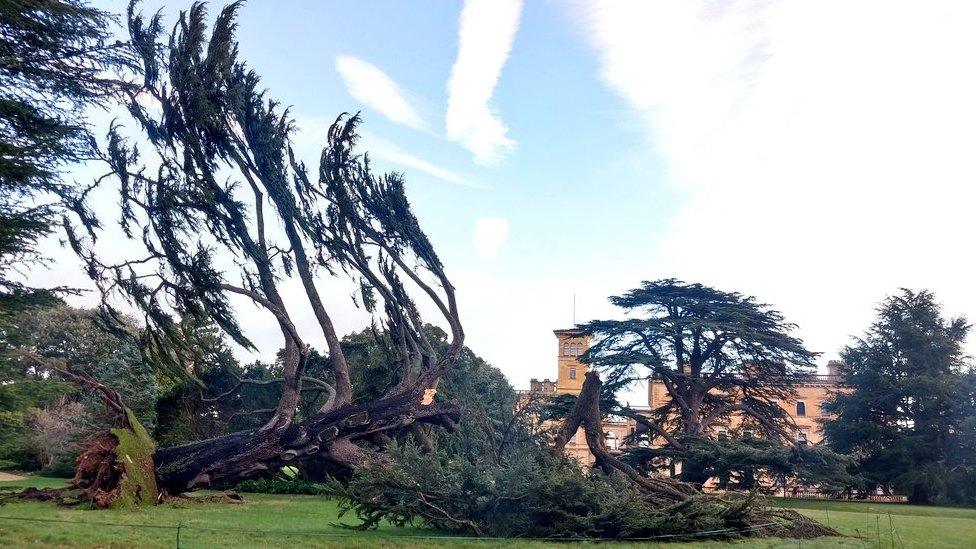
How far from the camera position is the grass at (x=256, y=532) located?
10.3 metres

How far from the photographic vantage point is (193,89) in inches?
766

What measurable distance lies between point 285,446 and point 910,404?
3319 cm

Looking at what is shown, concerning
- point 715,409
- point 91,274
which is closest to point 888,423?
point 715,409

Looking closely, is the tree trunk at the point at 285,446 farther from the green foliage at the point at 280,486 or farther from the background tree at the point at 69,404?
the green foliage at the point at 280,486

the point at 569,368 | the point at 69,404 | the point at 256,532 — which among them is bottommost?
the point at 256,532

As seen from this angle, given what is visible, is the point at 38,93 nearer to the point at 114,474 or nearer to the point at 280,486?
the point at 114,474

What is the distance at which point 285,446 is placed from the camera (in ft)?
60.9

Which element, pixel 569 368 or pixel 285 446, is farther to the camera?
pixel 569 368

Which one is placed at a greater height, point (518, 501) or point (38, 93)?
point (38, 93)

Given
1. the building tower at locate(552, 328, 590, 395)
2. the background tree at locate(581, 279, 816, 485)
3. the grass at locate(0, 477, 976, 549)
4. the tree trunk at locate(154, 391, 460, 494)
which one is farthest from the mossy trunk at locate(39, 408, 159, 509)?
the building tower at locate(552, 328, 590, 395)

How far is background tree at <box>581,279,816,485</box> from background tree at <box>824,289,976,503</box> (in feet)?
31.7

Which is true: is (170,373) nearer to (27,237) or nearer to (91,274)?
(91,274)

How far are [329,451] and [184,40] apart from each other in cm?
1116

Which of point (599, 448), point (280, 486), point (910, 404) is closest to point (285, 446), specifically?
point (599, 448)
